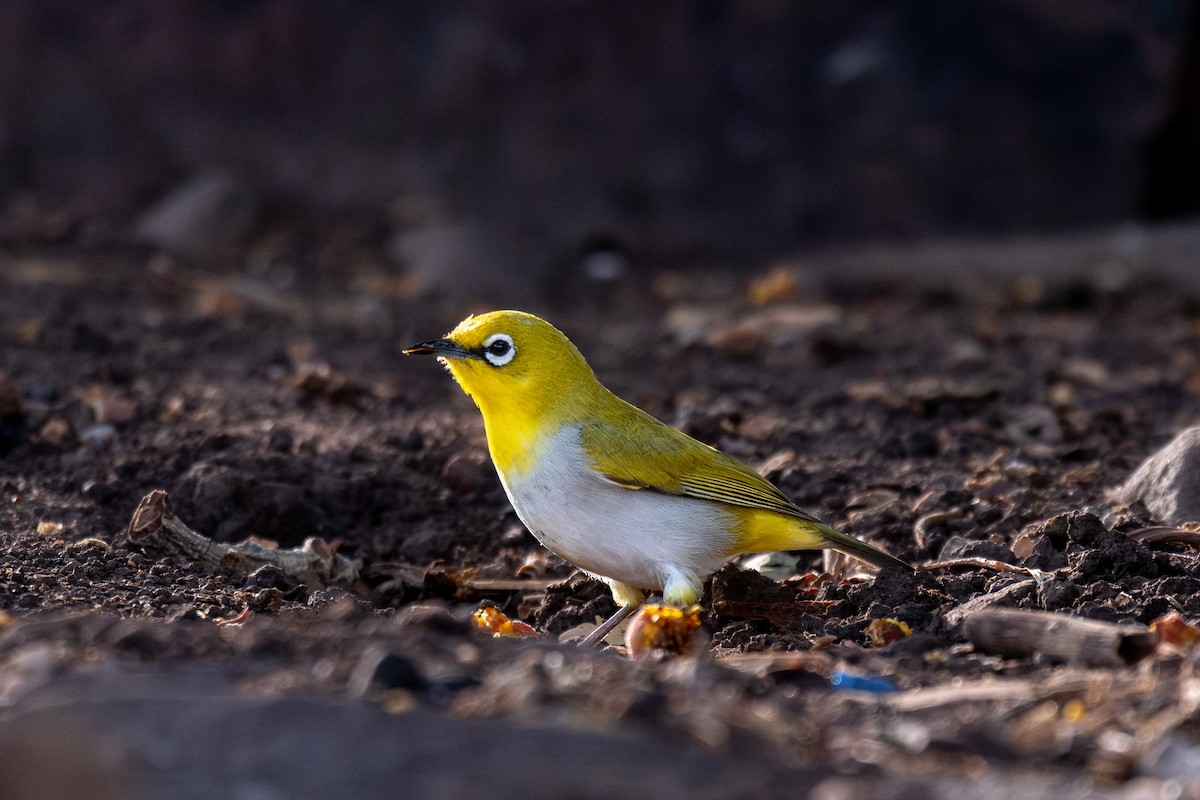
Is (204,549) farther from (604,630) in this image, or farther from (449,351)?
(604,630)

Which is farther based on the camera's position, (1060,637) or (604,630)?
(604,630)

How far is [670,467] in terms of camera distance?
531 cm

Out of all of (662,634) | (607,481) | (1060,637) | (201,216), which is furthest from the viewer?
(201,216)

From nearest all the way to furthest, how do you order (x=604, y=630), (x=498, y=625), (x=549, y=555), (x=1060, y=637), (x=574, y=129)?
(x=1060, y=637) < (x=498, y=625) < (x=604, y=630) < (x=549, y=555) < (x=574, y=129)

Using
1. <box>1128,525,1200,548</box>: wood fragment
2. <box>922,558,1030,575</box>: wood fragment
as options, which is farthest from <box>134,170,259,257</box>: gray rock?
<box>1128,525,1200,548</box>: wood fragment

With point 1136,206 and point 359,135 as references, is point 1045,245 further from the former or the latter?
point 359,135

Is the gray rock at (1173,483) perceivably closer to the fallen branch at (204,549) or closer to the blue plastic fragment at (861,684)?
the blue plastic fragment at (861,684)

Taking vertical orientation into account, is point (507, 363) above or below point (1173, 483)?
above

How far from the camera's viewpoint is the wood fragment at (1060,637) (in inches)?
150

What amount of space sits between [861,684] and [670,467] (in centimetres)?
172

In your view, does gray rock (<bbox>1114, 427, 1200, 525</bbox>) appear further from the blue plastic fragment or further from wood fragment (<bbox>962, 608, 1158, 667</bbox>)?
the blue plastic fragment

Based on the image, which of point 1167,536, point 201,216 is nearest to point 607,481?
point 1167,536

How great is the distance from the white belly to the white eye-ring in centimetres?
33

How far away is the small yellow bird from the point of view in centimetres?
504
